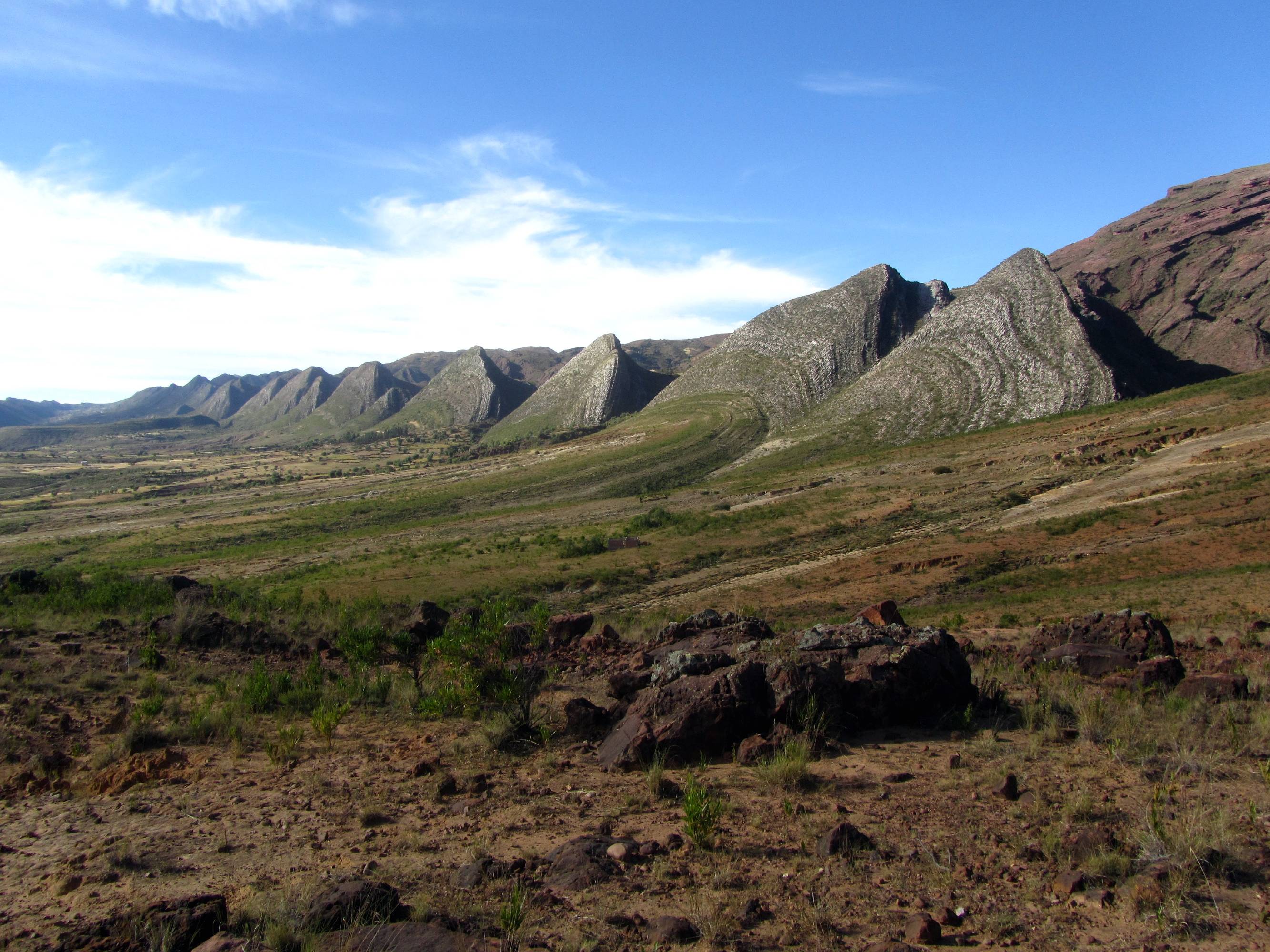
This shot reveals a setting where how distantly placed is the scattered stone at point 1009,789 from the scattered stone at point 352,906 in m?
4.90

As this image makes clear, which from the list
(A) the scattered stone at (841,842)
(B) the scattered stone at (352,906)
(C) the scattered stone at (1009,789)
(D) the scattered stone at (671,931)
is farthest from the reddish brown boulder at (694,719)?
(B) the scattered stone at (352,906)

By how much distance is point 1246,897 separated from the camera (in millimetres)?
4586

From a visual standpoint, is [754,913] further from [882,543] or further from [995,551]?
[882,543]

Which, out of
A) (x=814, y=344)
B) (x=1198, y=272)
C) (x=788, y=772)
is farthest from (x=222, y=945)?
(x=1198, y=272)

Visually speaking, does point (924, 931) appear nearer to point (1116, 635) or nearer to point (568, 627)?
point (1116, 635)

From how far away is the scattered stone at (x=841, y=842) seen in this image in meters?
5.43

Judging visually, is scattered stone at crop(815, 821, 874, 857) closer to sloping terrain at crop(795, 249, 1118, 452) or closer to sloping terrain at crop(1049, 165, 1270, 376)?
sloping terrain at crop(795, 249, 1118, 452)

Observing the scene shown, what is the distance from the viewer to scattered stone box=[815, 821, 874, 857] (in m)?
5.43

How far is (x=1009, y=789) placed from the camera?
20.6ft

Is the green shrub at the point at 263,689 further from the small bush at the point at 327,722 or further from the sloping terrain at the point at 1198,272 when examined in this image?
the sloping terrain at the point at 1198,272

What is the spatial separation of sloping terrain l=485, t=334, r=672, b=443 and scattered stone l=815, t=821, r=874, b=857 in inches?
3262

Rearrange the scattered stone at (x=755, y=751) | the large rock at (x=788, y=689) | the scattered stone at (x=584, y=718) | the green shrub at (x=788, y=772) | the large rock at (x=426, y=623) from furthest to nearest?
the large rock at (x=426, y=623) < the scattered stone at (x=584, y=718) < the large rock at (x=788, y=689) < the scattered stone at (x=755, y=751) < the green shrub at (x=788, y=772)

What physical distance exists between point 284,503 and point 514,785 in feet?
191

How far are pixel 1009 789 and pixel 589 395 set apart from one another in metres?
89.8
